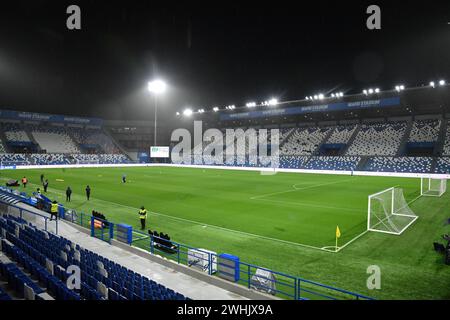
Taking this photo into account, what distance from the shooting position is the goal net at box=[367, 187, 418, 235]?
17.5 meters

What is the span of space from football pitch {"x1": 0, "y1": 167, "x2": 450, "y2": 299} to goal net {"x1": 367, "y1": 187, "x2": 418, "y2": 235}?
52 centimetres

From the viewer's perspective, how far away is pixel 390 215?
2008cm

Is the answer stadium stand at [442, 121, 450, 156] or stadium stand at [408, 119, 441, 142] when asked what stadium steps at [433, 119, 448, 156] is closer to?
stadium stand at [442, 121, 450, 156]

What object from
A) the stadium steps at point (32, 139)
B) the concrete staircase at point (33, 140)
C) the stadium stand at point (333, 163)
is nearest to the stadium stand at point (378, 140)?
the stadium stand at point (333, 163)

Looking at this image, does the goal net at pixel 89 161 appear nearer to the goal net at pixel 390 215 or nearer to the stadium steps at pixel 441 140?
the goal net at pixel 390 215

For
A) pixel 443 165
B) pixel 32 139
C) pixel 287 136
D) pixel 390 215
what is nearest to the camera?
pixel 390 215

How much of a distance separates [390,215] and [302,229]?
671 centimetres

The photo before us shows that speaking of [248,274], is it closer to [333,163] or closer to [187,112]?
[333,163]

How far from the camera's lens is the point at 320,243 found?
598 inches


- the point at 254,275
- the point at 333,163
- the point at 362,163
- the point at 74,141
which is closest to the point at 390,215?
the point at 254,275

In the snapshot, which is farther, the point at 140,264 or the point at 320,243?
the point at 320,243

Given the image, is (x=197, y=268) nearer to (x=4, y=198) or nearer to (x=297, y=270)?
(x=297, y=270)

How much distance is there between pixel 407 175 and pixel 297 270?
45.5 meters
